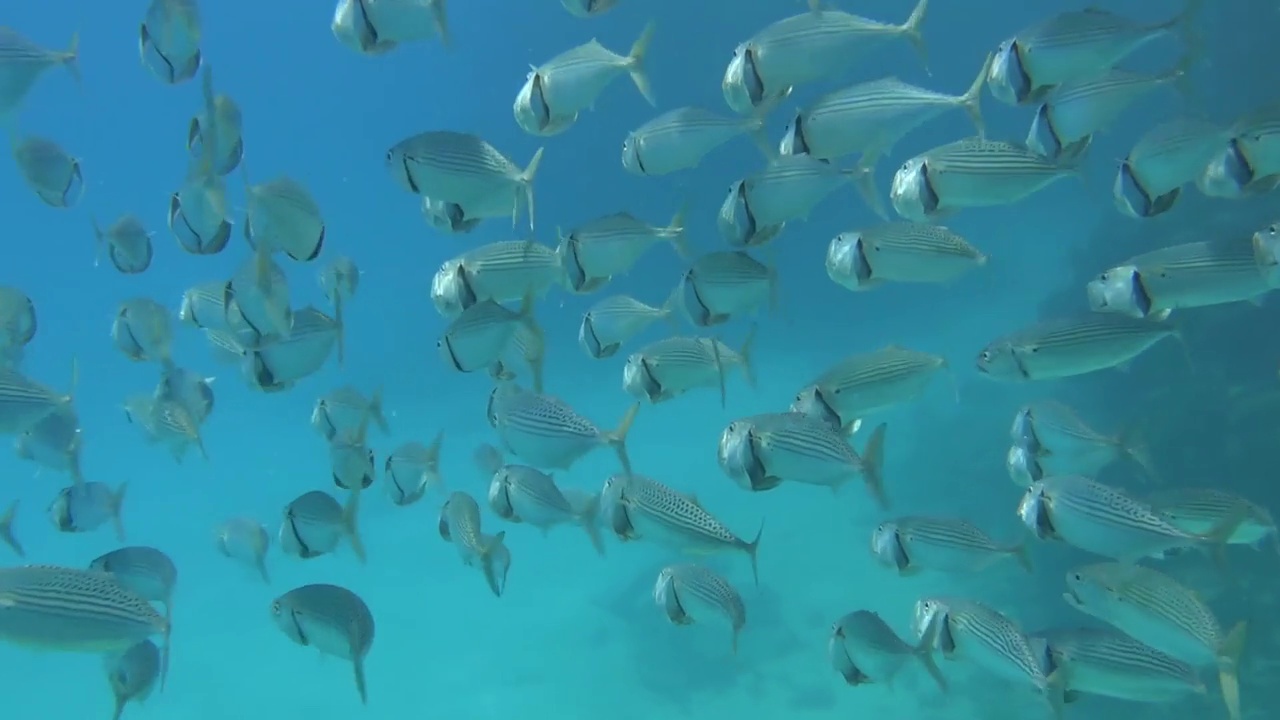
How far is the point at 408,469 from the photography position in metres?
5.10

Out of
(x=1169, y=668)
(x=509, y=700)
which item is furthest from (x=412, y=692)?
(x=1169, y=668)

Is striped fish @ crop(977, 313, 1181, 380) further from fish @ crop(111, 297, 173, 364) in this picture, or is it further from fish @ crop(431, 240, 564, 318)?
fish @ crop(111, 297, 173, 364)

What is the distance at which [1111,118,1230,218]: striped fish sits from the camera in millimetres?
3426

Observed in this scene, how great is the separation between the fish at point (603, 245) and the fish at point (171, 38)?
1863 mm

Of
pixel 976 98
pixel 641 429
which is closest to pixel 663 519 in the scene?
pixel 976 98

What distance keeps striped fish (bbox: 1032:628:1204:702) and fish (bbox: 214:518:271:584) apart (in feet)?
16.4

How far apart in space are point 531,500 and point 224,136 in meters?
2.35

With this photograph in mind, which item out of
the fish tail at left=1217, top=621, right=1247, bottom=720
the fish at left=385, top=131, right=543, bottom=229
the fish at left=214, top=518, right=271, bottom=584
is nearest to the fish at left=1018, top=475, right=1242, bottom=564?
the fish tail at left=1217, top=621, right=1247, bottom=720

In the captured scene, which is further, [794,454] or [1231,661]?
[794,454]

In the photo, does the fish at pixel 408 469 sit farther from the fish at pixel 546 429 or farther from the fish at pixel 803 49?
the fish at pixel 803 49

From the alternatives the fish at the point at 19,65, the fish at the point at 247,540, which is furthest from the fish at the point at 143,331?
the fish at the point at 19,65

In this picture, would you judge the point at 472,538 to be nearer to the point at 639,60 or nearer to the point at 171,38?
the point at 639,60

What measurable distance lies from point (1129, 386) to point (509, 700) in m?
10.3

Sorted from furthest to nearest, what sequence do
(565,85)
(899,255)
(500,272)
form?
(500,272), (565,85), (899,255)
